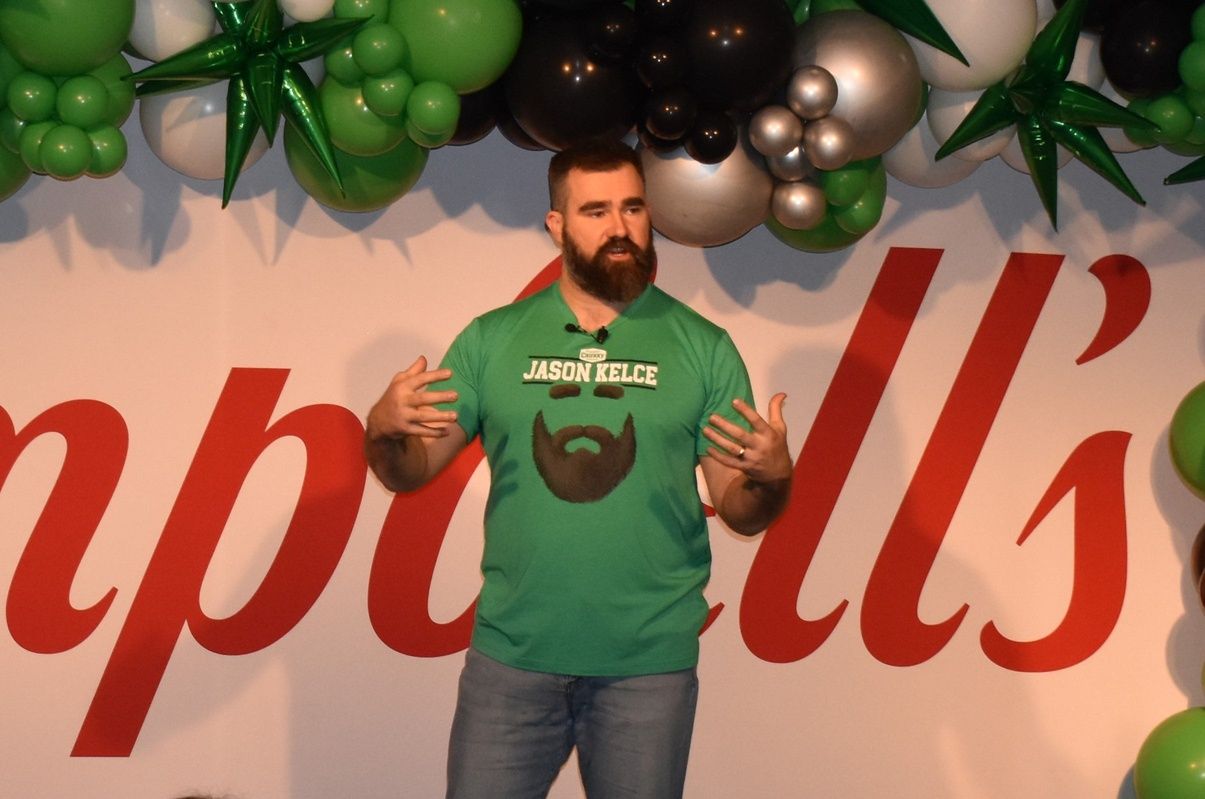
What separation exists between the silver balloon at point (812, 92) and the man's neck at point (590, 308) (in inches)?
21.2

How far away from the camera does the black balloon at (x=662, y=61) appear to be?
8.56ft

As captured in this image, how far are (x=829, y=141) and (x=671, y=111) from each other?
321 mm

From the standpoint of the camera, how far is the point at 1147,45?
2.80 m

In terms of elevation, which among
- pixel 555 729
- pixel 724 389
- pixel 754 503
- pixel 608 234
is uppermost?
pixel 608 234

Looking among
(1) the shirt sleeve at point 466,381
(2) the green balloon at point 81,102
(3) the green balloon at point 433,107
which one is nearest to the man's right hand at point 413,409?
(1) the shirt sleeve at point 466,381

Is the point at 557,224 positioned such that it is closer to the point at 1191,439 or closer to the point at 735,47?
the point at 735,47

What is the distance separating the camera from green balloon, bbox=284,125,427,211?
2844 mm

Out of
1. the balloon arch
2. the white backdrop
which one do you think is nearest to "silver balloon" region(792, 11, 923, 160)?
the balloon arch

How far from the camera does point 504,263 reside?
328 cm

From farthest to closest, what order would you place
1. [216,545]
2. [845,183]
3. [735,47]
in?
[216,545], [845,183], [735,47]

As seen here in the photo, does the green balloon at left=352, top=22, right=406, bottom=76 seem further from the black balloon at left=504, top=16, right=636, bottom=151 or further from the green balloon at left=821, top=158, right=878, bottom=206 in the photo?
the green balloon at left=821, top=158, right=878, bottom=206

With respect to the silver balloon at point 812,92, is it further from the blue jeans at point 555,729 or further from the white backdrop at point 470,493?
the blue jeans at point 555,729

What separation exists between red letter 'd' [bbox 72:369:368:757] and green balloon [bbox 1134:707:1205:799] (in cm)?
189

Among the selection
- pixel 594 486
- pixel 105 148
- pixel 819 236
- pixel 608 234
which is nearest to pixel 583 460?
pixel 594 486
